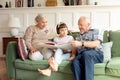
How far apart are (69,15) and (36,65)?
297 cm

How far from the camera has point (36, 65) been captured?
10.7 ft

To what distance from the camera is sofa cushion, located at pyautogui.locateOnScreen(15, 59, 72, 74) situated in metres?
3.14

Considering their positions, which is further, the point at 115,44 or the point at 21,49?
the point at 115,44

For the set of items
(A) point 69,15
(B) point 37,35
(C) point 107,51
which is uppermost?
(A) point 69,15

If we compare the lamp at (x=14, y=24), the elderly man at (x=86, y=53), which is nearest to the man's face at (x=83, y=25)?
the elderly man at (x=86, y=53)

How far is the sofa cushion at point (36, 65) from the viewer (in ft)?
10.3

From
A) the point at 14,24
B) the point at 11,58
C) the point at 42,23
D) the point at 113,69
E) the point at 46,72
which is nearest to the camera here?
the point at 113,69

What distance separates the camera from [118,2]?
18.9ft

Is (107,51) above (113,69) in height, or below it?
above

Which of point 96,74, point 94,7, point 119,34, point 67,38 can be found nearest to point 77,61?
point 96,74

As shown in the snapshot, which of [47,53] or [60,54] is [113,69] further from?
[47,53]

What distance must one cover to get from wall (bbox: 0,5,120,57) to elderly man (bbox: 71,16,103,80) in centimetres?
268

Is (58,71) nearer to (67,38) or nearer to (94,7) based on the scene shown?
(67,38)

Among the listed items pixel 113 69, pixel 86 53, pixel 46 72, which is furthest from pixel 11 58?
pixel 113 69
